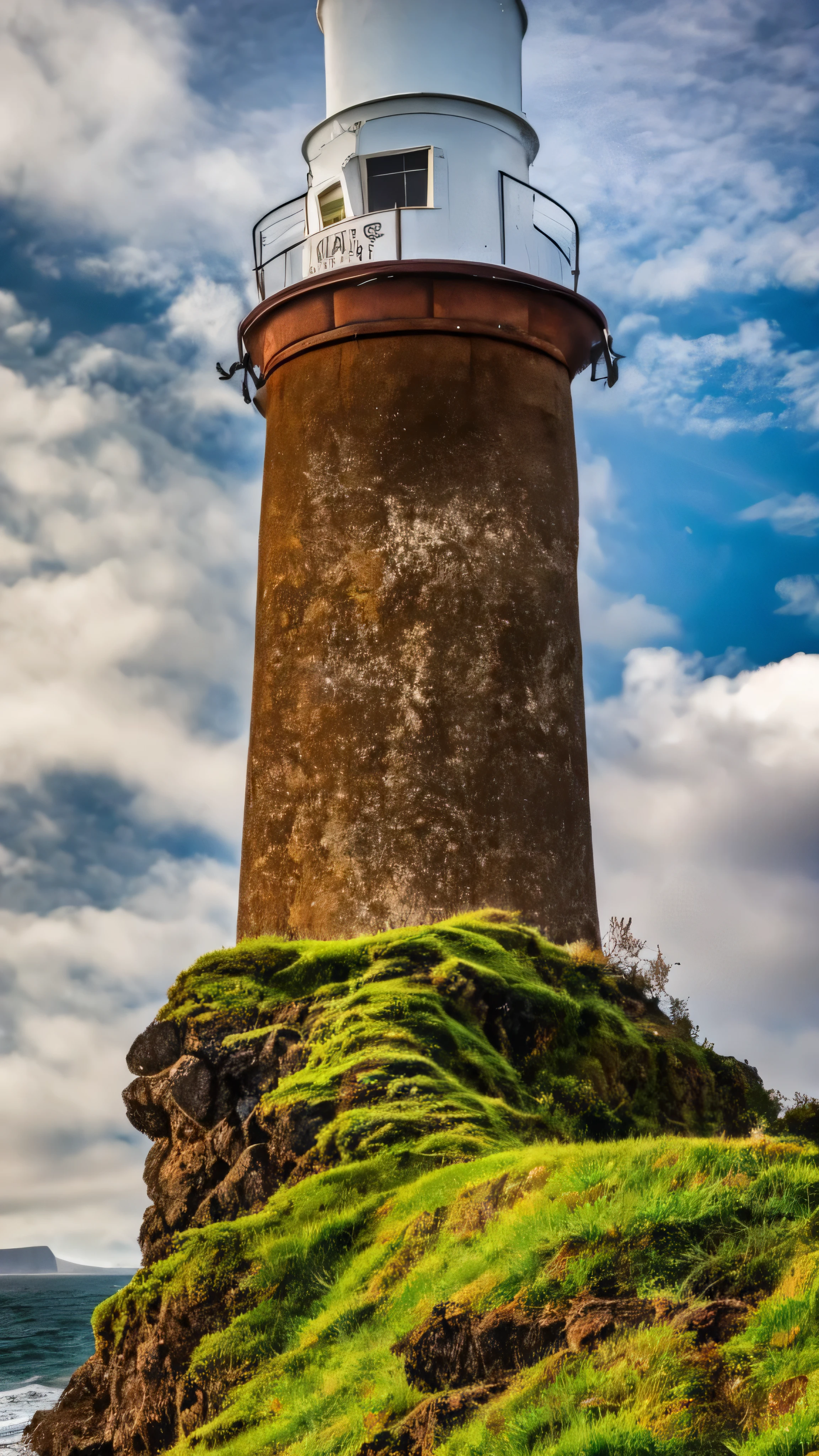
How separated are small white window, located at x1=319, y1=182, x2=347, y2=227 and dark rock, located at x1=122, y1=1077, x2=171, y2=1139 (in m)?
10.3

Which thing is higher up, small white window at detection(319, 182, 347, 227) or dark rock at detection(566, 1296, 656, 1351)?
small white window at detection(319, 182, 347, 227)

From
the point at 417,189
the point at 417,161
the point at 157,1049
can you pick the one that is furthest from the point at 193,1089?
the point at 417,161

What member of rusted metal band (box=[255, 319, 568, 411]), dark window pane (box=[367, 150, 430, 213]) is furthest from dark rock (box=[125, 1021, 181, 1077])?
dark window pane (box=[367, 150, 430, 213])

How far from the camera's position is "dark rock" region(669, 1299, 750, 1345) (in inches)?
225

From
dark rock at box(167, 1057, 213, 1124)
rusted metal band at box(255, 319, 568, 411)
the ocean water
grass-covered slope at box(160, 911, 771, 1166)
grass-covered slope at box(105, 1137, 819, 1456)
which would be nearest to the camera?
grass-covered slope at box(105, 1137, 819, 1456)

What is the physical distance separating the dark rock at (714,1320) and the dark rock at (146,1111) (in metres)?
6.58

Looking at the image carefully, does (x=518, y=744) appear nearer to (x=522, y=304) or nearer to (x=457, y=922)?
(x=457, y=922)

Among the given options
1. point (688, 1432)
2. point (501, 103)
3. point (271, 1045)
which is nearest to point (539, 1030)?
point (271, 1045)

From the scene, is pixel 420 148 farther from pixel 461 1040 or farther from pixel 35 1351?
pixel 35 1351

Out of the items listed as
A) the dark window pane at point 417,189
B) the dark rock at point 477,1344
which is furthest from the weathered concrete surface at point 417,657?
the dark rock at point 477,1344

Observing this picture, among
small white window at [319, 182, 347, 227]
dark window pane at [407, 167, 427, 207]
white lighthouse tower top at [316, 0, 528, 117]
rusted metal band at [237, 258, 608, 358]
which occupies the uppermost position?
white lighthouse tower top at [316, 0, 528, 117]

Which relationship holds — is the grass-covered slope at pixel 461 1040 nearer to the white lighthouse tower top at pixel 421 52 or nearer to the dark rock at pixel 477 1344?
the dark rock at pixel 477 1344

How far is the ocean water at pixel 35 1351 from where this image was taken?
20.2 meters

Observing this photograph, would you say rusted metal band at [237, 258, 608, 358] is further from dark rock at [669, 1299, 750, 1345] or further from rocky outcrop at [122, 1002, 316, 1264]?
dark rock at [669, 1299, 750, 1345]
